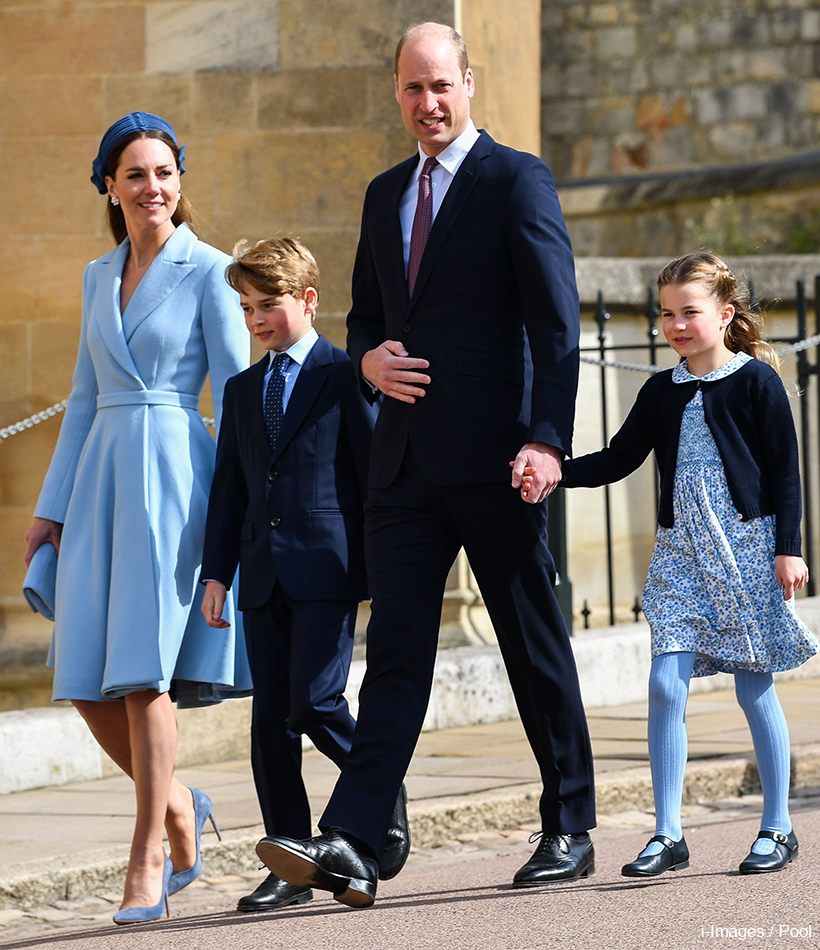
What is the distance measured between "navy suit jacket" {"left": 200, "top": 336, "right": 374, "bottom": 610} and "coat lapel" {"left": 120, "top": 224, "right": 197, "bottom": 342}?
0.86 ft

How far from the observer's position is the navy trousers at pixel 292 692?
12.9 ft

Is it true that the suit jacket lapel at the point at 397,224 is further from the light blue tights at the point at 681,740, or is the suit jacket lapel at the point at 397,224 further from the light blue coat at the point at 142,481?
the light blue tights at the point at 681,740

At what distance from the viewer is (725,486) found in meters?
4.13

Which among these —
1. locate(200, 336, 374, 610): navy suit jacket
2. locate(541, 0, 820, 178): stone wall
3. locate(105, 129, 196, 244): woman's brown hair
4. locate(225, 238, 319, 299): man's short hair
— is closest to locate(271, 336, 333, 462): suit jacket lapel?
locate(200, 336, 374, 610): navy suit jacket

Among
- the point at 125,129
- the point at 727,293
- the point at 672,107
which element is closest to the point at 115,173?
the point at 125,129

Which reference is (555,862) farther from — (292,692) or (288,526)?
(288,526)

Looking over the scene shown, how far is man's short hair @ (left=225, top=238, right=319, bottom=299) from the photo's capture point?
415 cm

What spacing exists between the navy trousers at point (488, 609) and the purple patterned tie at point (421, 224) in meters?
0.46

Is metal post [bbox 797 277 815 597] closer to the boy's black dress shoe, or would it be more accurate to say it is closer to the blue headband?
the blue headband

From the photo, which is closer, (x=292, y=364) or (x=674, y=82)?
(x=292, y=364)

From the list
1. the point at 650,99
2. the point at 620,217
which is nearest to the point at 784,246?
the point at 620,217

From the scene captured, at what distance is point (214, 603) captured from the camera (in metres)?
4.06

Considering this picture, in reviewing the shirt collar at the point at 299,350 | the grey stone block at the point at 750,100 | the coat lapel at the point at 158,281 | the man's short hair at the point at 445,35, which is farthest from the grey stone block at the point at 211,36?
the grey stone block at the point at 750,100

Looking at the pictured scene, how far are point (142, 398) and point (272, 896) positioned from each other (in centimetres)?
120
